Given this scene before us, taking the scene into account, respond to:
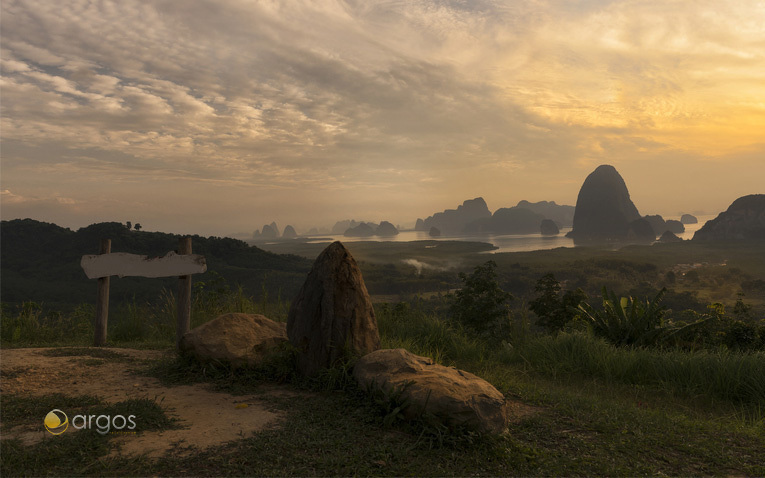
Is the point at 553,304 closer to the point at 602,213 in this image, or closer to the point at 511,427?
the point at 511,427

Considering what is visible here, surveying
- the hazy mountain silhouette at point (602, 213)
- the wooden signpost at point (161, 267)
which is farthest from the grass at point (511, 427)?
the hazy mountain silhouette at point (602, 213)

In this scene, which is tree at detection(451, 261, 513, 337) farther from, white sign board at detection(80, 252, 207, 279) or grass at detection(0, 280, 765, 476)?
white sign board at detection(80, 252, 207, 279)

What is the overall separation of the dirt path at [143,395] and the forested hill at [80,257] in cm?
2020

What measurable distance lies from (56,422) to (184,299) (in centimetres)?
392

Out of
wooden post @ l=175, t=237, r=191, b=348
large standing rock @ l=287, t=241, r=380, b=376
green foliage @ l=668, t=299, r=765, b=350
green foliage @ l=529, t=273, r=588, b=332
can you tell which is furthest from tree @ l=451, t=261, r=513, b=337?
wooden post @ l=175, t=237, r=191, b=348

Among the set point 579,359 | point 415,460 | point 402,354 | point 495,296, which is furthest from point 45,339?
point 579,359

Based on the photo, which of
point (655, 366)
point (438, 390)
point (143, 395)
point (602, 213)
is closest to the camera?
point (438, 390)

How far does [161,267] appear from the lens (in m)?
7.89

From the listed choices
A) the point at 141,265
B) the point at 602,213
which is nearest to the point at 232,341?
the point at 141,265

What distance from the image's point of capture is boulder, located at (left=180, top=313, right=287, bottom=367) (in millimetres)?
6082

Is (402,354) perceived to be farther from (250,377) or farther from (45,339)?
(45,339)

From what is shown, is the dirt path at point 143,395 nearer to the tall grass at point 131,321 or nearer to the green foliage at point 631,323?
the tall grass at point 131,321

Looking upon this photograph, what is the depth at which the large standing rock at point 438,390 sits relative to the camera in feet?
13.5

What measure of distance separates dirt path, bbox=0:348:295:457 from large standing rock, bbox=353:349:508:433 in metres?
1.21
